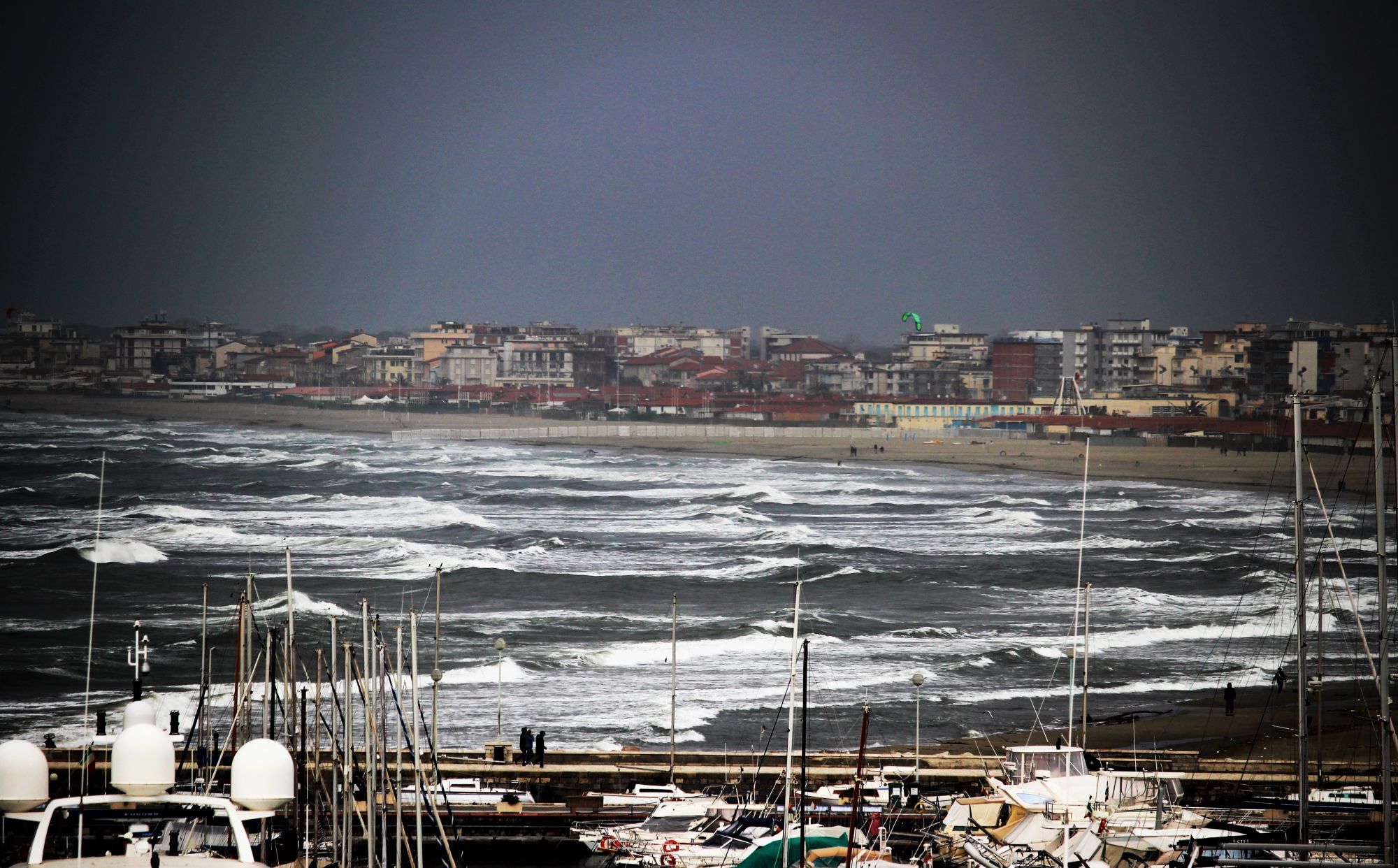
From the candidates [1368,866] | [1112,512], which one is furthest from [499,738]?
[1112,512]

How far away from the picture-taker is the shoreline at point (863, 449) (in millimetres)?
54031

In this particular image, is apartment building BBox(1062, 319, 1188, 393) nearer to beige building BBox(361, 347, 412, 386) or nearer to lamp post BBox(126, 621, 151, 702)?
beige building BBox(361, 347, 412, 386)

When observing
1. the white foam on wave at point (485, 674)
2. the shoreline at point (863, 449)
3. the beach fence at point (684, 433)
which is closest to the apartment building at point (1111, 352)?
the beach fence at point (684, 433)

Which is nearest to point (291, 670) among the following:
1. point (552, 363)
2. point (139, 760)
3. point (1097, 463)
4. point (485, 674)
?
point (139, 760)

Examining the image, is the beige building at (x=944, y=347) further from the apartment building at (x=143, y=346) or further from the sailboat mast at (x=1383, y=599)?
the sailboat mast at (x=1383, y=599)

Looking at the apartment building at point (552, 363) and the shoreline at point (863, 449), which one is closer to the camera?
the shoreline at point (863, 449)

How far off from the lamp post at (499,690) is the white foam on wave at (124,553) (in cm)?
1385

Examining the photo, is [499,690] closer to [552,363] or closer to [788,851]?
[788,851]

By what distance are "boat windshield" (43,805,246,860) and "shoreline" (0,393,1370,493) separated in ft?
140

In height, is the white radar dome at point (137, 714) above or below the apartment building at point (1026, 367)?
below

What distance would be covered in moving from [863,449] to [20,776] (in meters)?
62.7

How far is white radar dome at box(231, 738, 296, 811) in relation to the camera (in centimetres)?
423

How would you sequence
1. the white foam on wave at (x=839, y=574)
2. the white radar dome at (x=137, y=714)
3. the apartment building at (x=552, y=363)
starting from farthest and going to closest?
the apartment building at (x=552, y=363), the white foam on wave at (x=839, y=574), the white radar dome at (x=137, y=714)

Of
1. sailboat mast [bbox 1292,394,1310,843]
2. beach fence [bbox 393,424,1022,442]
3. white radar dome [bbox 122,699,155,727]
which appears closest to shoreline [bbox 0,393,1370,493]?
beach fence [bbox 393,424,1022,442]
